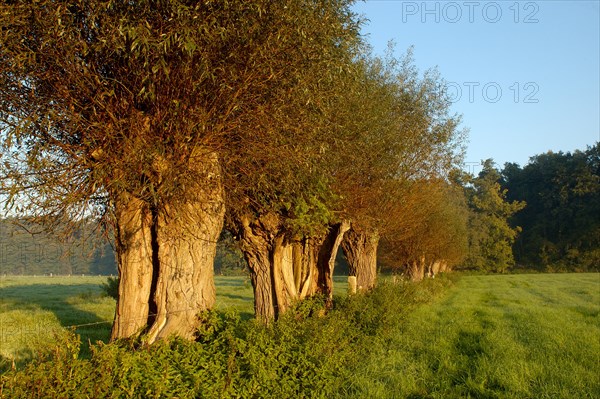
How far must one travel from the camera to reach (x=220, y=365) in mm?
7602

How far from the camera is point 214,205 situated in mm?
9156

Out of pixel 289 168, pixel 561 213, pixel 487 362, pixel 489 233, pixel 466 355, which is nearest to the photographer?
pixel 289 168

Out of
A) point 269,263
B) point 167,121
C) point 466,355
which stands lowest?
point 466,355

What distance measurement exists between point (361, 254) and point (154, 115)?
14850 mm

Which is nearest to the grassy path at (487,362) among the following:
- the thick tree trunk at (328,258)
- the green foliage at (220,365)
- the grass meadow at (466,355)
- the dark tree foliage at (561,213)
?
the grass meadow at (466,355)

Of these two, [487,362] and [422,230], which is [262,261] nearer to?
[487,362]

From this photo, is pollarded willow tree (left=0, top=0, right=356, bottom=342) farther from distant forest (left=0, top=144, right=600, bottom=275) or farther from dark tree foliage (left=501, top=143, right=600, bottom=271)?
dark tree foliage (left=501, top=143, right=600, bottom=271)

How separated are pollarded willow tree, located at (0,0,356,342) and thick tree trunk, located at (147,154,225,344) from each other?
0.9 inches

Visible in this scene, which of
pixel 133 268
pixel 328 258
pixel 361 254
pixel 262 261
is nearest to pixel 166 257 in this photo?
pixel 133 268

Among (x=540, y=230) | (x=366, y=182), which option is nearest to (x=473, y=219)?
(x=540, y=230)

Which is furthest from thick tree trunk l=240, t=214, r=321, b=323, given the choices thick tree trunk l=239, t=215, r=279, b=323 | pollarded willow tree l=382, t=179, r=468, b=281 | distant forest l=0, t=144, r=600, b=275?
distant forest l=0, t=144, r=600, b=275

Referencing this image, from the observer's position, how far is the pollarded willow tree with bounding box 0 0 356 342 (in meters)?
6.98

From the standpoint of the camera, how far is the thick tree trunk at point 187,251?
8.61 meters

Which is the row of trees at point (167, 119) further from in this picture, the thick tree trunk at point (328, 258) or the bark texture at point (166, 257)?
the thick tree trunk at point (328, 258)
